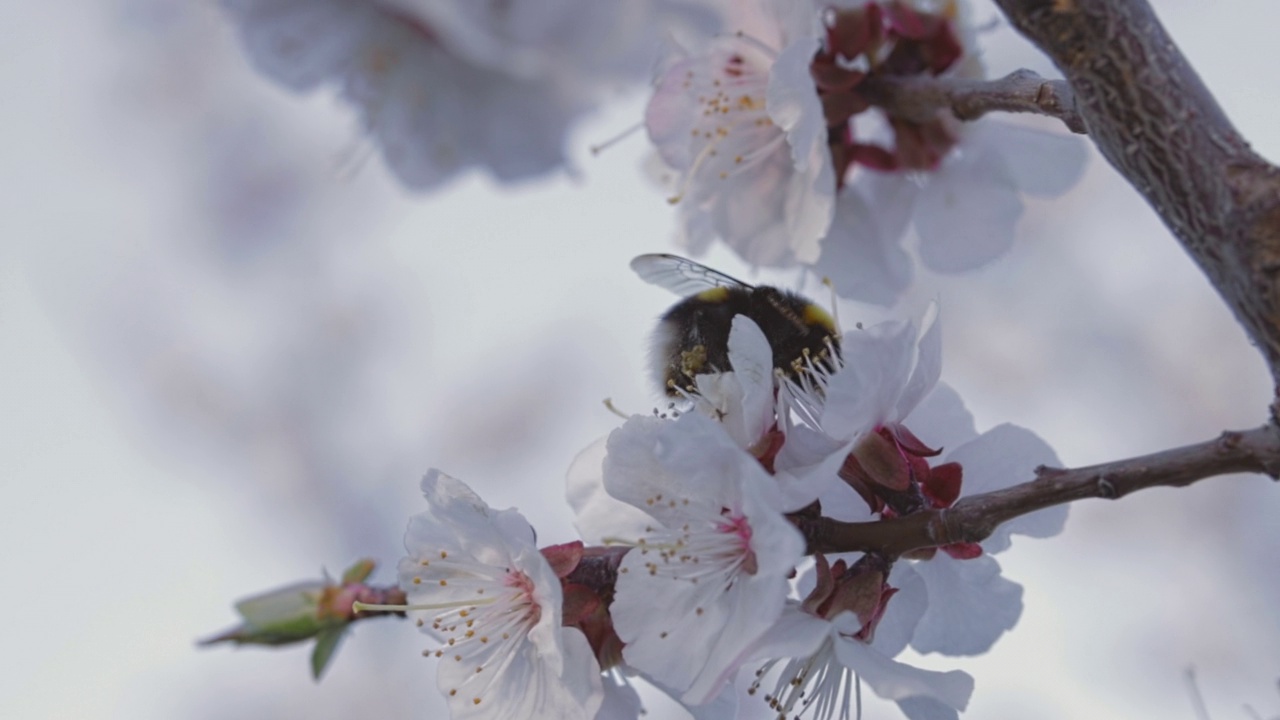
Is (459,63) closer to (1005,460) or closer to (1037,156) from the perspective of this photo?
(1037,156)

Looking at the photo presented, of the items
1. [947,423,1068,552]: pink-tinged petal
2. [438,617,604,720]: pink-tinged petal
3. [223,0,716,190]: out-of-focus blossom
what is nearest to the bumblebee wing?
[947,423,1068,552]: pink-tinged petal

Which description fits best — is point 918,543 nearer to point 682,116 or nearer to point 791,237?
point 791,237

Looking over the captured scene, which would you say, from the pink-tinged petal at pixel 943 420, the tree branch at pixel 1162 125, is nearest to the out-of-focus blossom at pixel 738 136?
the pink-tinged petal at pixel 943 420

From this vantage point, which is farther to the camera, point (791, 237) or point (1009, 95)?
point (791, 237)

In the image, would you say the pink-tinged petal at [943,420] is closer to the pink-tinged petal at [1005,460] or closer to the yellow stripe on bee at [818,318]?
A: the pink-tinged petal at [1005,460]

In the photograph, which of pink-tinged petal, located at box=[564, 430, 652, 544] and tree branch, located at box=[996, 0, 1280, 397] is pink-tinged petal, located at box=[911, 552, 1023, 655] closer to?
pink-tinged petal, located at box=[564, 430, 652, 544]

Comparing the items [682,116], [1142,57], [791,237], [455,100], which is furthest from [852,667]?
[455,100]
